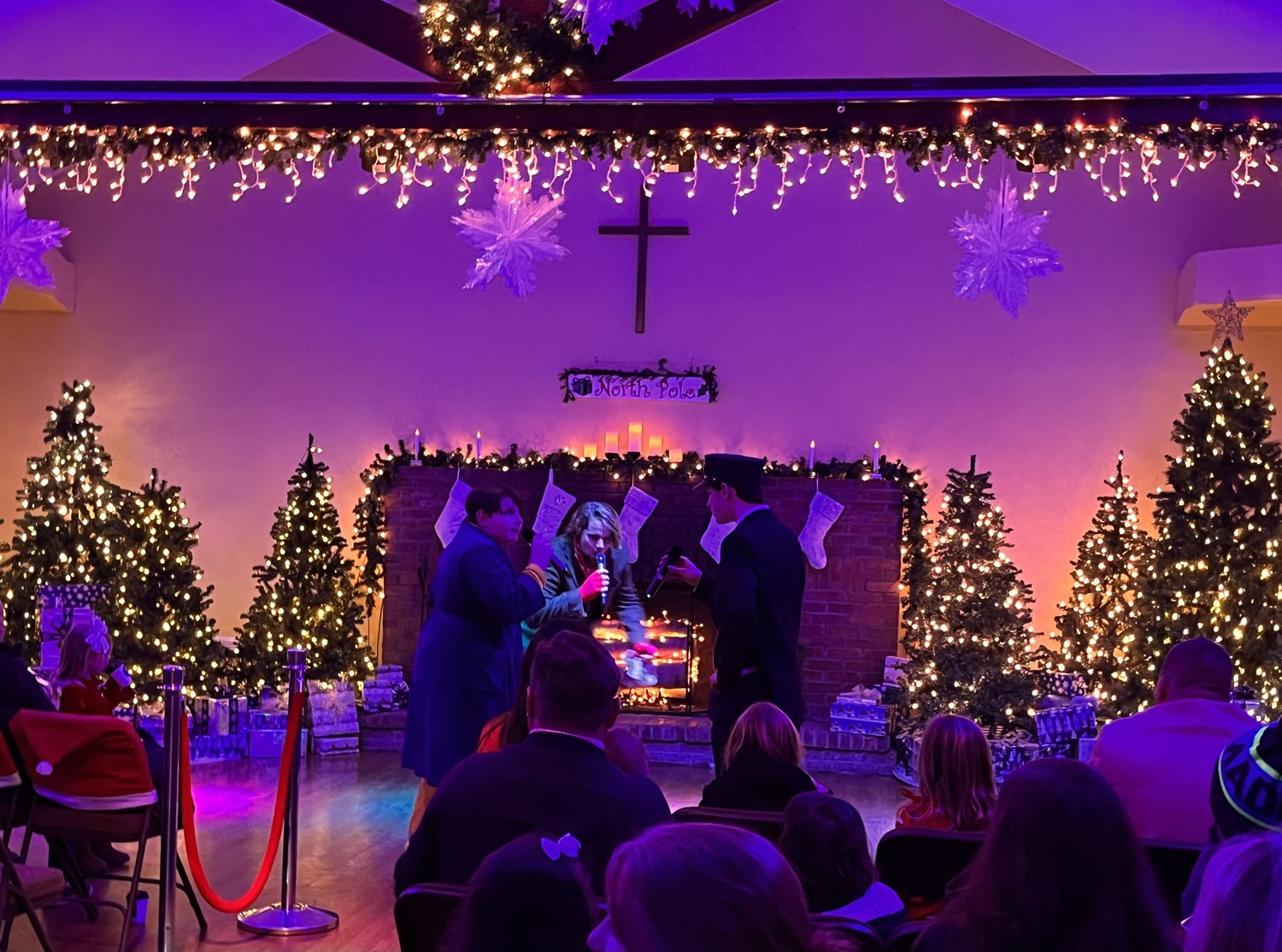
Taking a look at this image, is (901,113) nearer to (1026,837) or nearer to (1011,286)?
(1011,286)

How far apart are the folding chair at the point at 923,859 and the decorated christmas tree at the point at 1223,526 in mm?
5579

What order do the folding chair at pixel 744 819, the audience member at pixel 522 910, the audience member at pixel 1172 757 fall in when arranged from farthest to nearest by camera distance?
1. the audience member at pixel 1172 757
2. the folding chair at pixel 744 819
3. the audience member at pixel 522 910

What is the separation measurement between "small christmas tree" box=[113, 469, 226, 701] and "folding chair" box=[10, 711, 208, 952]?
4.42 m

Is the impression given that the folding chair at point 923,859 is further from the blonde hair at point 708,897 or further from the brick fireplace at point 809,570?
the brick fireplace at point 809,570

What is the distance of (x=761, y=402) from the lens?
34.7ft

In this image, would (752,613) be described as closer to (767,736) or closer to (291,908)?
(767,736)

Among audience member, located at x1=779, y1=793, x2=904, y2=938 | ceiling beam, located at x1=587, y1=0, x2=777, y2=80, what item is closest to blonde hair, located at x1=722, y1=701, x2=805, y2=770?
audience member, located at x1=779, y1=793, x2=904, y2=938

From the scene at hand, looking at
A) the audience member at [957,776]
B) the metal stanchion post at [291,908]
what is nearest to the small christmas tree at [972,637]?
the metal stanchion post at [291,908]

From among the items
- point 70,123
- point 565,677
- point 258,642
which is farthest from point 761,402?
point 565,677

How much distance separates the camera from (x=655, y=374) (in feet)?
34.7

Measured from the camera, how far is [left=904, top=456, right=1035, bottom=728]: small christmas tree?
839 cm

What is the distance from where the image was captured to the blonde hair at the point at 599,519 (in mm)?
9664

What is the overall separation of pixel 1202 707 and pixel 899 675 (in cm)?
576

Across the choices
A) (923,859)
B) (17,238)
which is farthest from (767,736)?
(17,238)
